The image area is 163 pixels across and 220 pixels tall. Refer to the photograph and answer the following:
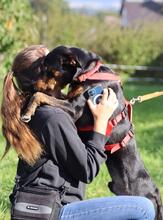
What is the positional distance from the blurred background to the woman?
137 centimetres

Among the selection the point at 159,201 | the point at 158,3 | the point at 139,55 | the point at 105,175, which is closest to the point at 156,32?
the point at 139,55

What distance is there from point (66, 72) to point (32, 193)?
0.78 meters

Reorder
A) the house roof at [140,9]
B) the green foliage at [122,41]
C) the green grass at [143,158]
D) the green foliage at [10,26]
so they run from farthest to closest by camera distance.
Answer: the house roof at [140,9]
the green foliage at [122,41]
the green foliage at [10,26]
the green grass at [143,158]

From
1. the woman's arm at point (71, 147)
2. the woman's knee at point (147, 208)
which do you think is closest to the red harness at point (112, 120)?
the woman's arm at point (71, 147)

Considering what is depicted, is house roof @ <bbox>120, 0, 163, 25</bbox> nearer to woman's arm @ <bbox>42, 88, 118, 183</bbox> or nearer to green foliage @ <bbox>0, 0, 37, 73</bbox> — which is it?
green foliage @ <bbox>0, 0, 37, 73</bbox>

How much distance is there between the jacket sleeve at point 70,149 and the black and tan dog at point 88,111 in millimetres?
168

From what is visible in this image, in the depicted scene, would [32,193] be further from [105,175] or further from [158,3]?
[158,3]

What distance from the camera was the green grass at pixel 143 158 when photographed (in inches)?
221

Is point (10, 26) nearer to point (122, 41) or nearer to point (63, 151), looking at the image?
point (63, 151)

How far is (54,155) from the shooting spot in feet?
11.0

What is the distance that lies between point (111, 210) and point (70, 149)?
0.43 m

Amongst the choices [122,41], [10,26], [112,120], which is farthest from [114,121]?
[122,41]

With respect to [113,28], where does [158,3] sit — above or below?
below

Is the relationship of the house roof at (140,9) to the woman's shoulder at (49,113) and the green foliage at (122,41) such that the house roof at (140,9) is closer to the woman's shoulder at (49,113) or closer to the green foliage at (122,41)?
the green foliage at (122,41)
